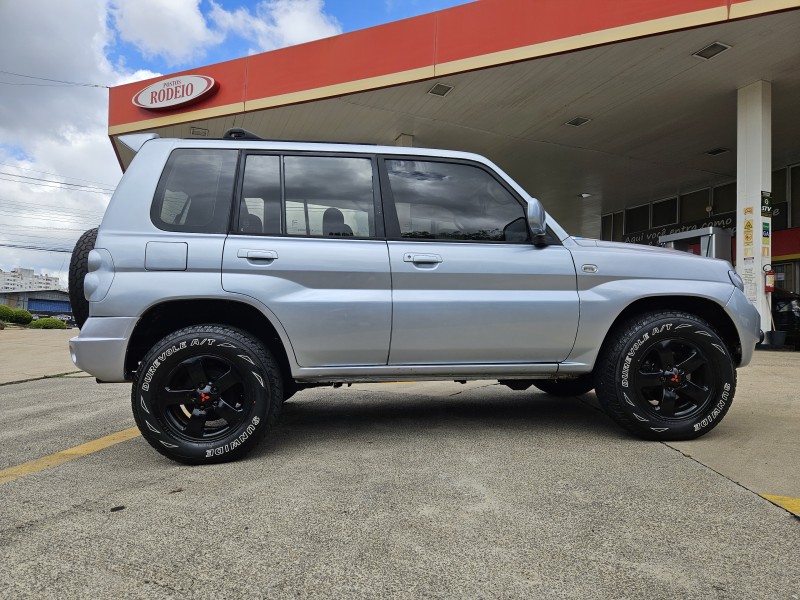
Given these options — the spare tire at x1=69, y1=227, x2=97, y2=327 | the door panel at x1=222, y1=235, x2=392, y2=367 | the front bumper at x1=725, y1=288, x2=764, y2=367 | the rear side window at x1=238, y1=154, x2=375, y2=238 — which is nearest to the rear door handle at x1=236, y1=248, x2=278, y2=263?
the door panel at x1=222, y1=235, x2=392, y2=367

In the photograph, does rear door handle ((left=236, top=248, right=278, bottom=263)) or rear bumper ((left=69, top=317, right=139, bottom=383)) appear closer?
rear bumper ((left=69, top=317, right=139, bottom=383))

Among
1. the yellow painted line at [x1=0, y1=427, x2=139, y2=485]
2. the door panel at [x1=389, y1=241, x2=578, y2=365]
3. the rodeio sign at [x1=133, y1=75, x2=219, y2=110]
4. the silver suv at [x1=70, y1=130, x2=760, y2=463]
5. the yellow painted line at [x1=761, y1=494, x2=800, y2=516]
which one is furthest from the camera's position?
the rodeio sign at [x1=133, y1=75, x2=219, y2=110]

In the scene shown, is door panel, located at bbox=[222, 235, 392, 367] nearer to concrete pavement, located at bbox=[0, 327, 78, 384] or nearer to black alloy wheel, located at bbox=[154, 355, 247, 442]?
black alloy wheel, located at bbox=[154, 355, 247, 442]

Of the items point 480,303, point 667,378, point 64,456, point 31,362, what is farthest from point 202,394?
point 31,362

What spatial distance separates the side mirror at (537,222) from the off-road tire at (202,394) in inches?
69.4

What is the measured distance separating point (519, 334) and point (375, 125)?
10.8 metres

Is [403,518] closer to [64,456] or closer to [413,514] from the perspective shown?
[413,514]

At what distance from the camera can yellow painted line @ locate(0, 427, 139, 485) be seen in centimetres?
274

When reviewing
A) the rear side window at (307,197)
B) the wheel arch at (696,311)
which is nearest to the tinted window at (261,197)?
the rear side window at (307,197)

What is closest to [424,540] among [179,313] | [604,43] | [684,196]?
[179,313]

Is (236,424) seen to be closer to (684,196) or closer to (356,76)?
(356,76)

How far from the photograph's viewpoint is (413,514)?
2.13 metres

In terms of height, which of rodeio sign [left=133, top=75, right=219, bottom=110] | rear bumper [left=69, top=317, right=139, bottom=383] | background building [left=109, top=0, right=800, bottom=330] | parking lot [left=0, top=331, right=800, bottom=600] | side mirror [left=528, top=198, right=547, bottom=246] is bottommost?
parking lot [left=0, top=331, right=800, bottom=600]

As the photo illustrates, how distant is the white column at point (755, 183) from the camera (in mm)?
10219
